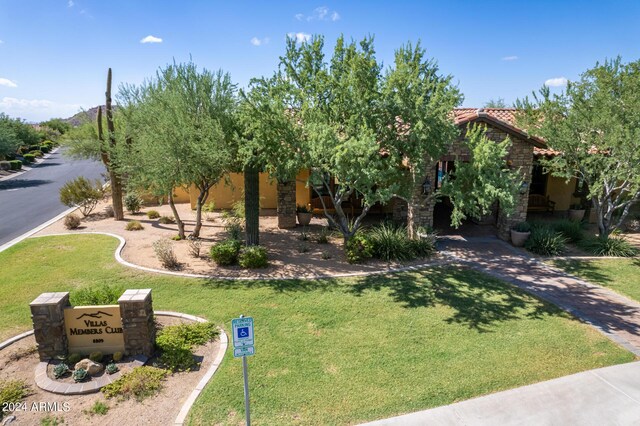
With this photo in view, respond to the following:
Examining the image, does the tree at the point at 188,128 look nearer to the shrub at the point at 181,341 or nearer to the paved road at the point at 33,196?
the shrub at the point at 181,341

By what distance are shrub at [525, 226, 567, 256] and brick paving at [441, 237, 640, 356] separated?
48 cm

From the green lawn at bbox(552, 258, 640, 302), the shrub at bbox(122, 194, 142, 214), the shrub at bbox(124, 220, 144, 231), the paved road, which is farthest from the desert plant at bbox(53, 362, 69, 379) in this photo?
the shrub at bbox(122, 194, 142, 214)

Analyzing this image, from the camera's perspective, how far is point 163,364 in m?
7.58

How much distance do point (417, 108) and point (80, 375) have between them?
10147 mm

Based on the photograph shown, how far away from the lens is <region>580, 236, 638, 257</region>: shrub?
14.4 metres

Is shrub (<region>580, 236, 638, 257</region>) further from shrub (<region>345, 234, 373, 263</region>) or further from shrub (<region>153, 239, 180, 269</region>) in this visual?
shrub (<region>153, 239, 180, 269</region>)

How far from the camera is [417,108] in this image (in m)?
11.3

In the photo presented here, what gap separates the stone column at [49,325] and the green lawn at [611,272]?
14067 mm

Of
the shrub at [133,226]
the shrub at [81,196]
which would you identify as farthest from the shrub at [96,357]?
the shrub at [81,196]

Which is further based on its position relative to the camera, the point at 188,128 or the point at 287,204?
the point at 287,204

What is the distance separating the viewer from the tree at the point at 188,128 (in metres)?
12.9

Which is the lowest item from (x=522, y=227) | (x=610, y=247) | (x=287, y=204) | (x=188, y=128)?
(x=610, y=247)

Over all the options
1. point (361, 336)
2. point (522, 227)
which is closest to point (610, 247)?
→ point (522, 227)

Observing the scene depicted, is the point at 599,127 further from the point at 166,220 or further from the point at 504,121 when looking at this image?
the point at 166,220
